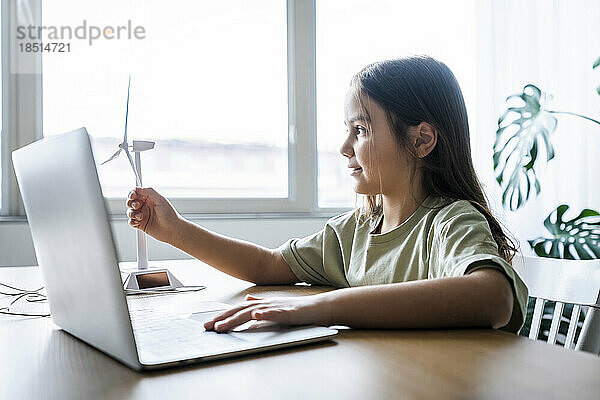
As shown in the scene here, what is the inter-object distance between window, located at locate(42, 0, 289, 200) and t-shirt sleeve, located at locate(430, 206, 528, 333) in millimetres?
1419

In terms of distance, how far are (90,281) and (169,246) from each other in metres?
1.67

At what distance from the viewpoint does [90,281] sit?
2.09 ft

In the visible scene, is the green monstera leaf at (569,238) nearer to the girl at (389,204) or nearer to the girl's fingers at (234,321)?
the girl at (389,204)

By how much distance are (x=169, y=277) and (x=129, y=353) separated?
614mm

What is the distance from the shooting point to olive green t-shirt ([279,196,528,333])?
83 cm

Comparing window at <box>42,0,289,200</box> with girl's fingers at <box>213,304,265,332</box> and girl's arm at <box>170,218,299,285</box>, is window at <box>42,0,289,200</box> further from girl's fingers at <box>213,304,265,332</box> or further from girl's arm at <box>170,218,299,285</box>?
girl's fingers at <box>213,304,265,332</box>

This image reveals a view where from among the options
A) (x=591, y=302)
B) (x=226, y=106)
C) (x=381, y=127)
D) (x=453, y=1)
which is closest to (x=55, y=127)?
(x=226, y=106)

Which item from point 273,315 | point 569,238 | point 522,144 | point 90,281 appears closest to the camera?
point 90,281

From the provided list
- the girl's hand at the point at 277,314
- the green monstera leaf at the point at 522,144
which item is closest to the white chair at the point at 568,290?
the girl's hand at the point at 277,314

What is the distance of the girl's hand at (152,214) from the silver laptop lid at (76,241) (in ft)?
1.26

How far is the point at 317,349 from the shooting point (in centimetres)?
66

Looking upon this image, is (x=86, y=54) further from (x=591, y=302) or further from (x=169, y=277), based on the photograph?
(x=591, y=302)

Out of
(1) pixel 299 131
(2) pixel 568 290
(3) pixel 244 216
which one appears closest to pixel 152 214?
(2) pixel 568 290

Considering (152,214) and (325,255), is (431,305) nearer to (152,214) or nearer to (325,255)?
(325,255)
